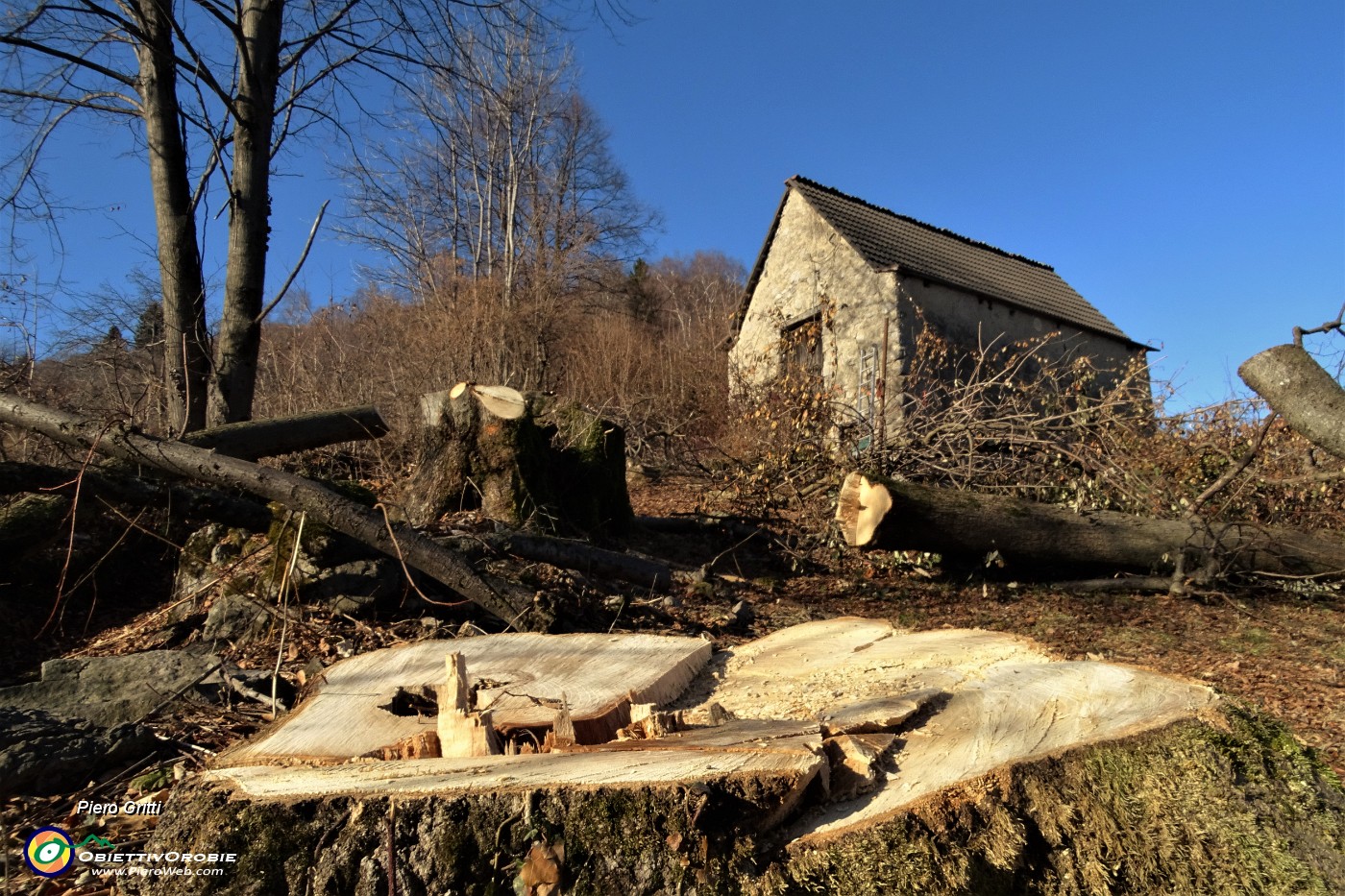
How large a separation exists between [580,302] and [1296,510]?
17.0 metres

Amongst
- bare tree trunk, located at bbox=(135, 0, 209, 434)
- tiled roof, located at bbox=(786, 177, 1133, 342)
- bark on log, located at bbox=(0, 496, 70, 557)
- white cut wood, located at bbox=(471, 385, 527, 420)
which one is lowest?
bark on log, located at bbox=(0, 496, 70, 557)

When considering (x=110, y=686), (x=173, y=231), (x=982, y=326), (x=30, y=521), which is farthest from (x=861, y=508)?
(x=982, y=326)

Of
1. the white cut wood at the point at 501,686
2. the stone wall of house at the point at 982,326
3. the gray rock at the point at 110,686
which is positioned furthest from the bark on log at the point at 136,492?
the stone wall of house at the point at 982,326

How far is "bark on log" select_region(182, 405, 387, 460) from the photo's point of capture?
15.7 feet

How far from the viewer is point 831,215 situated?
1214 centimetres

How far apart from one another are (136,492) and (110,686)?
1.40 m

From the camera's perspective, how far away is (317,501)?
11.0ft

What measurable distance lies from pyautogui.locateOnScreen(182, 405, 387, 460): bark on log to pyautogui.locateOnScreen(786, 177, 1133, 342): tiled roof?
25.9 ft

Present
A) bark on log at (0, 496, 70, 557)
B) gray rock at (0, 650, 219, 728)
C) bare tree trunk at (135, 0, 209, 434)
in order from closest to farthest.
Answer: gray rock at (0, 650, 219, 728)
bark on log at (0, 496, 70, 557)
bare tree trunk at (135, 0, 209, 434)

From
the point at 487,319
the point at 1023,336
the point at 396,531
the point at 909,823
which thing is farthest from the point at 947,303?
the point at 909,823

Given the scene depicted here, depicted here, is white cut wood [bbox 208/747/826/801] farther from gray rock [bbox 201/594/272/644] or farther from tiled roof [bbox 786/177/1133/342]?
tiled roof [bbox 786/177/1133/342]

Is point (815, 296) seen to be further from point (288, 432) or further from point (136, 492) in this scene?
point (136, 492)

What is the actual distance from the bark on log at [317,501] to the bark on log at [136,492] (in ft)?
0.81

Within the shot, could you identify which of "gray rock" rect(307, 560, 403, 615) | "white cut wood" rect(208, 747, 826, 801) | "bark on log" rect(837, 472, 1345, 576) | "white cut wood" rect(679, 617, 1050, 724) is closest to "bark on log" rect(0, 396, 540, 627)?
"gray rock" rect(307, 560, 403, 615)
